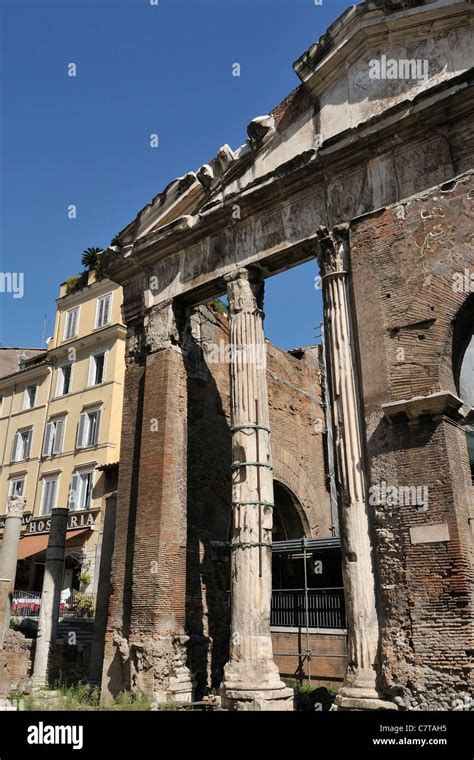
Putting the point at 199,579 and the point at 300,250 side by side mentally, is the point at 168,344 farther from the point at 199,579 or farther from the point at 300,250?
the point at 199,579

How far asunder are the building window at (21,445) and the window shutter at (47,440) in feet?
4.40

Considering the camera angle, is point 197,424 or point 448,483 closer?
point 448,483

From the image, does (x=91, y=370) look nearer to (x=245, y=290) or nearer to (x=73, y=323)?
(x=73, y=323)

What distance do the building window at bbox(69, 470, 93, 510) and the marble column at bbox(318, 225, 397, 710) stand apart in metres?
16.6

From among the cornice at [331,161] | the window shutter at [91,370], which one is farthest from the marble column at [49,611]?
the window shutter at [91,370]

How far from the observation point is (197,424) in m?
11.9

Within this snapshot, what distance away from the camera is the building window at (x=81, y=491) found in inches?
938

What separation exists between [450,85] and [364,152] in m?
1.42

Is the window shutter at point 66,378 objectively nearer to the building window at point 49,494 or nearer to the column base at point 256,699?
the building window at point 49,494

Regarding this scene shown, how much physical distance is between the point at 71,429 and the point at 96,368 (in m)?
2.60

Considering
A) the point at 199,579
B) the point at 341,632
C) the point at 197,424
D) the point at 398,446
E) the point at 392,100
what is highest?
the point at 392,100

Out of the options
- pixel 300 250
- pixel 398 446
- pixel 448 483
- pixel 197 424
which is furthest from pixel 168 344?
pixel 448 483

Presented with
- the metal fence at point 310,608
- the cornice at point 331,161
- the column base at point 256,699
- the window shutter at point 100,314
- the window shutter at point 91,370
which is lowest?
the column base at point 256,699

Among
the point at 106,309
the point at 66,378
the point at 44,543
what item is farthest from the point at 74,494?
the point at 106,309
